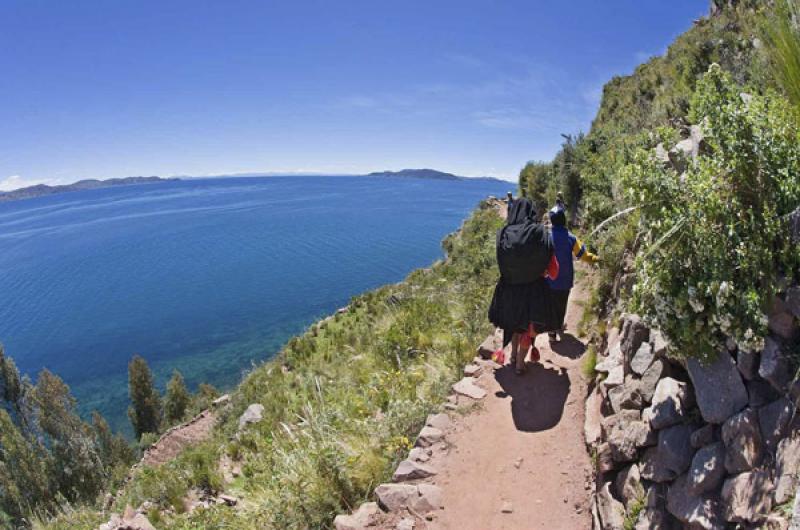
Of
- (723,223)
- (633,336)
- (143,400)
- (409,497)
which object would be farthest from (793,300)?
(143,400)

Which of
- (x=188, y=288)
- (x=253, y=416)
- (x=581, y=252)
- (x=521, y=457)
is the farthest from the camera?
(x=188, y=288)

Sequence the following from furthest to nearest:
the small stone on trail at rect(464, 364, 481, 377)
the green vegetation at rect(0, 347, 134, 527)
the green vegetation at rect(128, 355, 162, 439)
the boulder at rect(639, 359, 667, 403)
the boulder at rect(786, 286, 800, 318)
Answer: the green vegetation at rect(128, 355, 162, 439), the green vegetation at rect(0, 347, 134, 527), the small stone on trail at rect(464, 364, 481, 377), the boulder at rect(639, 359, 667, 403), the boulder at rect(786, 286, 800, 318)

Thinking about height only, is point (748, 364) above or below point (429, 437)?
above

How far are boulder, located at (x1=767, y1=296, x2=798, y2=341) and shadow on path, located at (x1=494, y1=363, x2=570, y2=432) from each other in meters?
3.41

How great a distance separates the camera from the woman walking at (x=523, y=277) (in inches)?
233

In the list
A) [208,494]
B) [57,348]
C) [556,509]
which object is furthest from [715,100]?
[57,348]

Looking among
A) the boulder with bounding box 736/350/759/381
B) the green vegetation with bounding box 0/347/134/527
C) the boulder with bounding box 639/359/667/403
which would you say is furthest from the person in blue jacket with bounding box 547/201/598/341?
the green vegetation with bounding box 0/347/134/527

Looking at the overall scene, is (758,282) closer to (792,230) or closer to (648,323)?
(792,230)

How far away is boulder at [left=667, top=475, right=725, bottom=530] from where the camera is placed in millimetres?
2650

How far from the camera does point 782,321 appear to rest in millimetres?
2578

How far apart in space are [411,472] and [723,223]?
403 centimetres

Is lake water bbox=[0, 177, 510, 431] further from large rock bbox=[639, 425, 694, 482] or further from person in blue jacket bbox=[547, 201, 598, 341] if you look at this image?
large rock bbox=[639, 425, 694, 482]

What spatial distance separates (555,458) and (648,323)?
2.56 meters

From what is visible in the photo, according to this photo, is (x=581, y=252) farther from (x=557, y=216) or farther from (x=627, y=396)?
(x=627, y=396)
